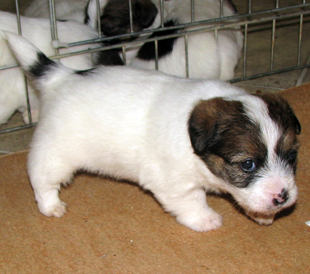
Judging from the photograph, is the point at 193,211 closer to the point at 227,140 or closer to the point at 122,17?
the point at 227,140

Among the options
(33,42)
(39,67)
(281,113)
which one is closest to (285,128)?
(281,113)

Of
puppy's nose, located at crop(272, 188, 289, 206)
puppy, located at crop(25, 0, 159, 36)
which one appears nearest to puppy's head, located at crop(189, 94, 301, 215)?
puppy's nose, located at crop(272, 188, 289, 206)

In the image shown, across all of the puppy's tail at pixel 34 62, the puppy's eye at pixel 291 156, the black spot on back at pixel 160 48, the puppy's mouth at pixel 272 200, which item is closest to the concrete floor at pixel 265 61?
the black spot on back at pixel 160 48

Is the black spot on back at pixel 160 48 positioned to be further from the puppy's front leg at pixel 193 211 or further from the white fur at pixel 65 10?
the puppy's front leg at pixel 193 211

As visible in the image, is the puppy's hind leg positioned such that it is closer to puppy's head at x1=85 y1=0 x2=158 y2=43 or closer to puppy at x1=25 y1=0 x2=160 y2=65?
puppy at x1=25 y1=0 x2=160 y2=65

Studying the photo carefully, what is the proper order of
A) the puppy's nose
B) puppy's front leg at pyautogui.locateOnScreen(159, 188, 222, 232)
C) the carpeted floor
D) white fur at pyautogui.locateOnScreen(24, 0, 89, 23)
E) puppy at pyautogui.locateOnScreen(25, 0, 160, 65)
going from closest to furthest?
the puppy's nose, the carpeted floor, puppy's front leg at pyautogui.locateOnScreen(159, 188, 222, 232), puppy at pyautogui.locateOnScreen(25, 0, 160, 65), white fur at pyautogui.locateOnScreen(24, 0, 89, 23)

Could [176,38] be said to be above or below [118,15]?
below
